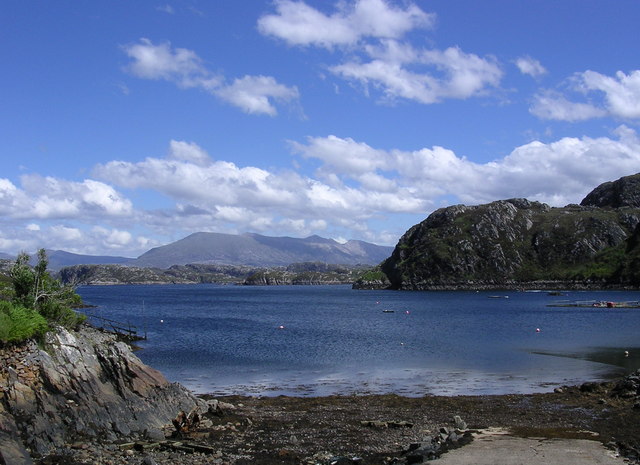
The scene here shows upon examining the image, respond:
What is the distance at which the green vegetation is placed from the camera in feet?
102

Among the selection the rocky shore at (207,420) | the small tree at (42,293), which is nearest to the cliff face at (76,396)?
Result: the rocky shore at (207,420)

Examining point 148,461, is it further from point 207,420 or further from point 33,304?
point 33,304

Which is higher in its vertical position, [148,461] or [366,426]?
[148,461]

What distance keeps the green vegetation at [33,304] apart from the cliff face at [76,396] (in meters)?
0.82

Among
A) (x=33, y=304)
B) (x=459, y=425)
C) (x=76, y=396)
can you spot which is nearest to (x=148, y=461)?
(x=76, y=396)

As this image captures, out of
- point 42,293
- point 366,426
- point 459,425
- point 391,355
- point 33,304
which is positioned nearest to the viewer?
point 459,425

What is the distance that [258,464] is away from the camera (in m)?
26.0

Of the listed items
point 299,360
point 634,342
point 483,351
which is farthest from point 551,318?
point 299,360

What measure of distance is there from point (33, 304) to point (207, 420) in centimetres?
1272

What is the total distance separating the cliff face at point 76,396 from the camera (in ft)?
90.6

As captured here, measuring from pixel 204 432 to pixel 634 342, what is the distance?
69.2 metres

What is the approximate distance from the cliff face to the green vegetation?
823mm

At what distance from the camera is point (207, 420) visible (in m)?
34.1

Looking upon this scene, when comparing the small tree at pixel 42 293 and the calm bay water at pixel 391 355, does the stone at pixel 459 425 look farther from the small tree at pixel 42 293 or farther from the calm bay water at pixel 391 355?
the small tree at pixel 42 293
